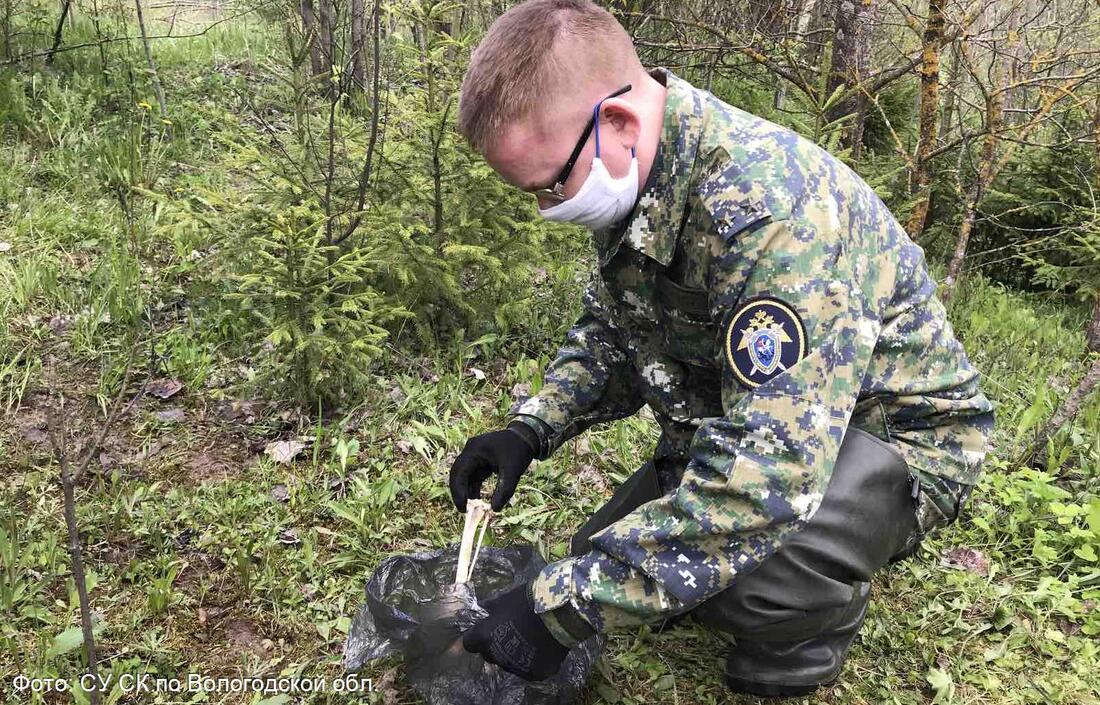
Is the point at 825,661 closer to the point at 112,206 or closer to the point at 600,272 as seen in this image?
the point at 600,272

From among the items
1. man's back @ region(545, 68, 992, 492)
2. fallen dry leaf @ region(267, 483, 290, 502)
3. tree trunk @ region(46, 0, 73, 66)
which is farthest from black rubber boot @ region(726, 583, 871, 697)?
tree trunk @ region(46, 0, 73, 66)

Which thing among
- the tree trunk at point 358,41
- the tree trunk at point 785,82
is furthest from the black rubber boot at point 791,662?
the tree trunk at point 785,82

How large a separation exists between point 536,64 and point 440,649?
134cm

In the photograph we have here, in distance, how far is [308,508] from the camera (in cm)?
259

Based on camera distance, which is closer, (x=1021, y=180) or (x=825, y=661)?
(x=825, y=661)

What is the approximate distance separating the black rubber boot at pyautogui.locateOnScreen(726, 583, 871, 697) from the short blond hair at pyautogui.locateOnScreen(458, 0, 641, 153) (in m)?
1.37

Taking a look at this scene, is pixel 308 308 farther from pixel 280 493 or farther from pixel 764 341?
pixel 764 341

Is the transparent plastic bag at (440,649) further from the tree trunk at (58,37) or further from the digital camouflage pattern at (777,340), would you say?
the tree trunk at (58,37)

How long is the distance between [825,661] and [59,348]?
2.99 metres

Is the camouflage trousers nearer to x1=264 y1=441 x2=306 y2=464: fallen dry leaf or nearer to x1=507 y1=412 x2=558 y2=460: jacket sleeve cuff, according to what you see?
x1=507 y1=412 x2=558 y2=460: jacket sleeve cuff

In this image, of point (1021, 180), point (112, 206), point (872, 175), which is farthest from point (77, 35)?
point (1021, 180)

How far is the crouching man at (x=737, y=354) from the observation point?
4.75 ft

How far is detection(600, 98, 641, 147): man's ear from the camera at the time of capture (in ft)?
5.07

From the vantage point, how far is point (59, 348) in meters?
3.14
